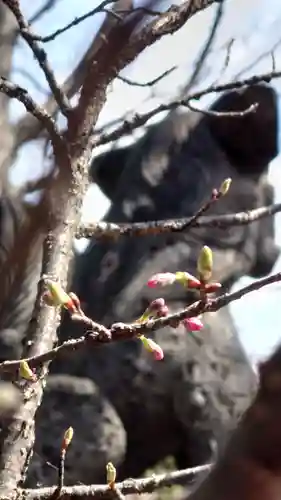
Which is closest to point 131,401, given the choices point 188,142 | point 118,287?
point 118,287

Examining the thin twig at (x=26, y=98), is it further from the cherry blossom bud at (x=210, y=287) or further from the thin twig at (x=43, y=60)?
the cherry blossom bud at (x=210, y=287)

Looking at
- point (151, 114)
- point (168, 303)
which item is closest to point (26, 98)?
point (151, 114)

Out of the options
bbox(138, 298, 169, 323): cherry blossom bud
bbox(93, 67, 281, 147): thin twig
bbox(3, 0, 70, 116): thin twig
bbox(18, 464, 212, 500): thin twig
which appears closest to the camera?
bbox(138, 298, 169, 323): cherry blossom bud

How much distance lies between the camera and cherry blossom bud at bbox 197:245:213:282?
75 centimetres

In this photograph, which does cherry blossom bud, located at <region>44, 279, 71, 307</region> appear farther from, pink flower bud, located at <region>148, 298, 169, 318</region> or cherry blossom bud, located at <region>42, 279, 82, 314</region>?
pink flower bud, located at <region>148, 298, 169, 318</region>

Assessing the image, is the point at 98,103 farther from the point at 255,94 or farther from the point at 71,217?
the point at 255,94

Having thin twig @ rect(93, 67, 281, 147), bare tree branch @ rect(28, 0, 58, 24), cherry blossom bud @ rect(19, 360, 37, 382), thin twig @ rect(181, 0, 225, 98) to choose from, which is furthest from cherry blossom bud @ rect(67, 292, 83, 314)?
bare tree branch @ rect(28, 0, 58, 24)

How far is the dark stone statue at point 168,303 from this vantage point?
2.23 metres

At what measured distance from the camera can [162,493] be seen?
1.52m

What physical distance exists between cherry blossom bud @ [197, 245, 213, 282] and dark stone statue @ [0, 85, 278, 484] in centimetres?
147

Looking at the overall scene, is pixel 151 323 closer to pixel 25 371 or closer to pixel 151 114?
pixel 25 371

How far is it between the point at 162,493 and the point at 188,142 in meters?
1.64

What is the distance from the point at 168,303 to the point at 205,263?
68.5 inches

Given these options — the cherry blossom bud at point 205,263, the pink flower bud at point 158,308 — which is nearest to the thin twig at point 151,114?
the pink flower bud at point 158,308
